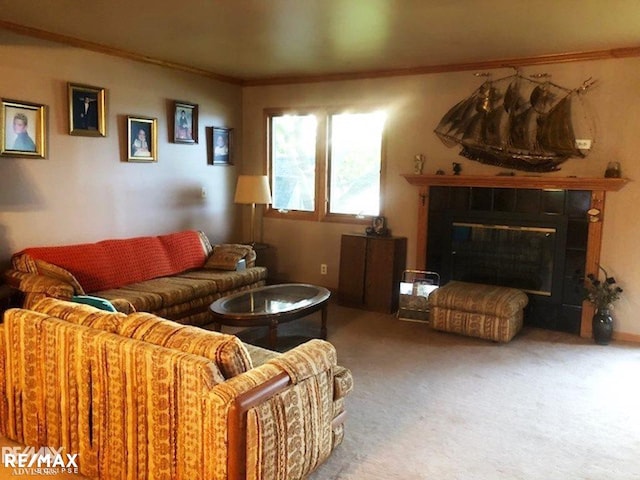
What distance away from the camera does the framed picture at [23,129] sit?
158 inches

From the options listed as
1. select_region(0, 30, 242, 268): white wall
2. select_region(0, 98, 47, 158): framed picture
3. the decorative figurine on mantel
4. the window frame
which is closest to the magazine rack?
the window frame

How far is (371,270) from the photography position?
17.7 ft

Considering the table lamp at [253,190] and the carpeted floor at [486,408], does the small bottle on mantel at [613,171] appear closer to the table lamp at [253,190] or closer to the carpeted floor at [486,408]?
the carpeted floor at [486,408]

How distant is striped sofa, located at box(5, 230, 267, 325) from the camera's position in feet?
12.5

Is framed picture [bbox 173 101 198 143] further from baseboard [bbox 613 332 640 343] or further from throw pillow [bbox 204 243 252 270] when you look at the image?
baseboard [bbox 613 332 640 343]

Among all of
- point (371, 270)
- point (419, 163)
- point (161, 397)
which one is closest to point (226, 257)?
point (371, 270)

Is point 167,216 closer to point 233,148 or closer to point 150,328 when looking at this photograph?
point 233,148

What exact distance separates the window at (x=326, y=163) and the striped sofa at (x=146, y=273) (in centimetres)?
114

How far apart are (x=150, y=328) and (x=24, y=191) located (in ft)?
8.66

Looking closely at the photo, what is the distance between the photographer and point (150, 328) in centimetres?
226

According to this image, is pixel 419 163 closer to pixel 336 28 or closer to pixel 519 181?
pixel 519 181

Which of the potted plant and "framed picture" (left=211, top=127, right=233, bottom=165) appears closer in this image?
the potted plant

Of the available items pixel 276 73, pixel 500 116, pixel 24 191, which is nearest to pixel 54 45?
pixel 24 191

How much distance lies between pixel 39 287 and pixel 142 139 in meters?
1.98
